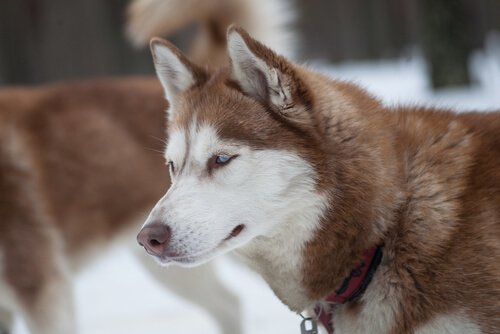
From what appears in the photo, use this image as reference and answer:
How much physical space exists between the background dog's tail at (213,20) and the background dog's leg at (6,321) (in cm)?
177

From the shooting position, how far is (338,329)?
2359mm

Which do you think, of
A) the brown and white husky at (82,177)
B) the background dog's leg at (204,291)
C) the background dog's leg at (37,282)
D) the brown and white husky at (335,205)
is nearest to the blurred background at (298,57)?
the background dog's leg at (204,291)

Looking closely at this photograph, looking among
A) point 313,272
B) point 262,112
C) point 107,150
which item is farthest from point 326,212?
point 107,150

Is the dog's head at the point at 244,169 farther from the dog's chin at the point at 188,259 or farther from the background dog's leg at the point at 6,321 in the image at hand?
the background dog's leg at the point at 6,321

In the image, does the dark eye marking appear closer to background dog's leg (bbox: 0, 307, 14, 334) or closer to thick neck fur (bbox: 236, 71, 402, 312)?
thick neck fur (bbox: 236, 71, 402, 312)

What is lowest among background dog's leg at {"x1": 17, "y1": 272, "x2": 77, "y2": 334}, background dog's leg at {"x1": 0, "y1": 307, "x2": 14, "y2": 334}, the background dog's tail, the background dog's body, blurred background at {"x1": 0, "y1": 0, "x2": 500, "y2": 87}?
blurred background at {"x1": 0, "y1": 0, "x2": 500, "y2": 87}

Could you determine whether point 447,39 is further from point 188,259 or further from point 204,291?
point 188,259

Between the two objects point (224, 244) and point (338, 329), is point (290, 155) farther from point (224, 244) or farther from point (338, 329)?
point (338, 329)

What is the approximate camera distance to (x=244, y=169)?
229 centimetres

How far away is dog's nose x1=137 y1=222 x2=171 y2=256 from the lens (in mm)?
2221

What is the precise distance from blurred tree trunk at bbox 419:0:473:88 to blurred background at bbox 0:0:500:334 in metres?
0.01

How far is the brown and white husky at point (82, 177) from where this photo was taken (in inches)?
152

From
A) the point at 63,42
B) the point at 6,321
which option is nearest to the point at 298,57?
the point at 6,321

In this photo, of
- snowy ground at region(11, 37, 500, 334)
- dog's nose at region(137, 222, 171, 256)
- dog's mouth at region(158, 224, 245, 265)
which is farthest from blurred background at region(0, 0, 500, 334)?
dog's nose at region(137, 222, 171, 256)
